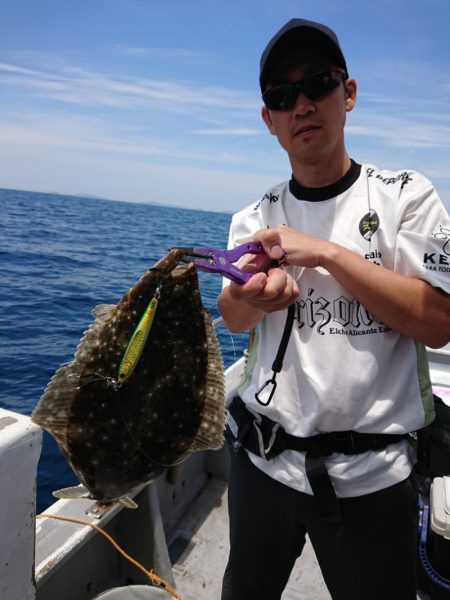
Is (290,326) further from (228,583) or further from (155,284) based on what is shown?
(228,583)

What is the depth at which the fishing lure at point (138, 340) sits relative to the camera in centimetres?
129

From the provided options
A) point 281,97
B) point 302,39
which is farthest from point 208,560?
point 302,39

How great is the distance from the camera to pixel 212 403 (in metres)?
1.55

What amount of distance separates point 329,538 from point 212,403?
88 cm

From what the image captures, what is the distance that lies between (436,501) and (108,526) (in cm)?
209

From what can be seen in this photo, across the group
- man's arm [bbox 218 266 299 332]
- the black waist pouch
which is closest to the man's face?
man's arm [bbox 218 266 299 332]

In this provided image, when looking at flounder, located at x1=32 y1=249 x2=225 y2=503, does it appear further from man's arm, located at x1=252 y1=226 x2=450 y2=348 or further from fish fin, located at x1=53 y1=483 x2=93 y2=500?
man's arm, located at x1=252 y1=226 x2=450 y2=348

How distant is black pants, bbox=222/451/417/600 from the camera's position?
5.99 ft

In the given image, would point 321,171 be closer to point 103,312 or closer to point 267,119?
point 267,119

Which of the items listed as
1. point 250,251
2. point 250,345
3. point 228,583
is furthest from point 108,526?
point 250,251

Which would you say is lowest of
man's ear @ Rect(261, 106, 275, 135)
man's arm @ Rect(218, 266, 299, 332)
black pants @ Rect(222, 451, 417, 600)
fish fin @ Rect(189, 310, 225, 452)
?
black pants @ Rect(222, 451, 417, 600)

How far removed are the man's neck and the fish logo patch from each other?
23 centimetres

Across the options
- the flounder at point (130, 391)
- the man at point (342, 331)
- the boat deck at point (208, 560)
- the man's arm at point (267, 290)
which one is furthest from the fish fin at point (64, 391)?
the boat deck at point (208, 560)

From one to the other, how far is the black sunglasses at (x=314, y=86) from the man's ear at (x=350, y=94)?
0.10m
